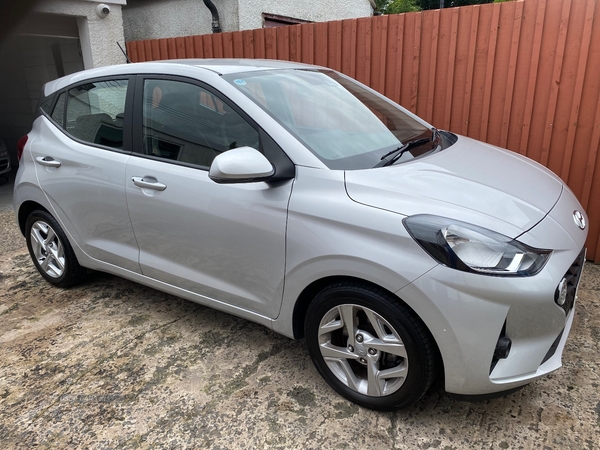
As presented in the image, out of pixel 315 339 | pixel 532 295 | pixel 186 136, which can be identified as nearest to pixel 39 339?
pixel 186 136

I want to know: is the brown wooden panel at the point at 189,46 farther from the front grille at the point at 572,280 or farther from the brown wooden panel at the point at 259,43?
the front grille at the point at 572,280

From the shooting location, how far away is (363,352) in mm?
2357

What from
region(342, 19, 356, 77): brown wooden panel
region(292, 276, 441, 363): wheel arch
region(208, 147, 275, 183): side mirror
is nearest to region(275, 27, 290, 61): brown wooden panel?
region(342, 19, 356, 77): brown wooden panel

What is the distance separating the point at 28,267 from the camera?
14.8 ft

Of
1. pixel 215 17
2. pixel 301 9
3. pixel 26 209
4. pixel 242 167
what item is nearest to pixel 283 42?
pixel 215 17

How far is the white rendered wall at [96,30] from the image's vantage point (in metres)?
7.16

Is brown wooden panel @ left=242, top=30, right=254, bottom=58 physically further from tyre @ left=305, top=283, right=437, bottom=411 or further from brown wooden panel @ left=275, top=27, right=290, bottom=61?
tyre @ left=305, top=283, right=437, bottom=411

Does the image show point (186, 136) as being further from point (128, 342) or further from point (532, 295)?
point (532, 295)

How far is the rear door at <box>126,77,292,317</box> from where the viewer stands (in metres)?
2.50

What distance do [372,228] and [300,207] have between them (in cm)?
40

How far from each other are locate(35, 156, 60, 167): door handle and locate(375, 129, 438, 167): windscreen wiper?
2377mm

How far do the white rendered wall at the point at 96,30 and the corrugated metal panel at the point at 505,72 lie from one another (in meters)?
4.14

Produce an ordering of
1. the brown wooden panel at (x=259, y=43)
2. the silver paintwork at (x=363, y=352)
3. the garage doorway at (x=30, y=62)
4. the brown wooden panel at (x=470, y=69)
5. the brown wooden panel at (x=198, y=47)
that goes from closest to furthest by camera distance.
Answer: the silver paintwork at (x=363, y=352) < the brown wooden panel at (x=470, y=69) < the brown wooden panel at (x=259, y=43) < the brown wooden panel at (x=198, y=47) < the garage doorway at (x=30, y=62)

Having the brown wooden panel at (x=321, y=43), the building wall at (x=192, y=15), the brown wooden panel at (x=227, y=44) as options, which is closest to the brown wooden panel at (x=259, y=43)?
the brown wooden panel at (x=227, y=44)
